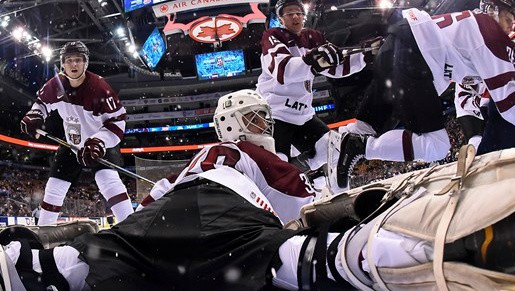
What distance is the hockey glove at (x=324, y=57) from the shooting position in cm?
307

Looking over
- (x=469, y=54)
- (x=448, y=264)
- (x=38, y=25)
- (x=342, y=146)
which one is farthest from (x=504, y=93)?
(x=38, y=25)

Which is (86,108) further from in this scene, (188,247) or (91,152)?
(188,247)

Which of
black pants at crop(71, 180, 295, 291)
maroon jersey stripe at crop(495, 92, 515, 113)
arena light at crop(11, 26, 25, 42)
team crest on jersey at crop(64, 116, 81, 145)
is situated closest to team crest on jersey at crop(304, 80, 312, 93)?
maroon jersey stripe at crop(495, 92, 515, 113)

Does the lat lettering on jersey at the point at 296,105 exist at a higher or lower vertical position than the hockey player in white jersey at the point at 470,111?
higher

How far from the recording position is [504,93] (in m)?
2.53

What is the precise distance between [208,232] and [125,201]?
2.70 metres

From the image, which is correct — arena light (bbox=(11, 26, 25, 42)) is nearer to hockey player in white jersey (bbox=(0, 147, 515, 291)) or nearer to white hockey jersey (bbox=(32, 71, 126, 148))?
white hockey jersey (bbox=(32, 71, 126, 148))

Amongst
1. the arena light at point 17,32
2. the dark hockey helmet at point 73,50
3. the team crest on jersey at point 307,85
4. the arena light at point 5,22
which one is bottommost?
the team crest on jersey at point 307,85

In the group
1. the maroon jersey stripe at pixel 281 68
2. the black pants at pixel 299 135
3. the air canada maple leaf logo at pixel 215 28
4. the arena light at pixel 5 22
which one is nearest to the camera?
the maroon jersey stripe at pixel 281 68

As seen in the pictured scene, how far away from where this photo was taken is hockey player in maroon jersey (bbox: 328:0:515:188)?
257 centimetres

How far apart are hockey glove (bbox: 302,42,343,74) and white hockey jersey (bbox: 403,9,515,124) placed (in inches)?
18.7

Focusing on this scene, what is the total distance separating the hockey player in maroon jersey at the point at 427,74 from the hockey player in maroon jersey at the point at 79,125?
1.76 m

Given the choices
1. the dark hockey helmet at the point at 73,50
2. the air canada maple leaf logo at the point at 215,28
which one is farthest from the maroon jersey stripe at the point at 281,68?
the air canada maple leaf logo at the point at 215,28

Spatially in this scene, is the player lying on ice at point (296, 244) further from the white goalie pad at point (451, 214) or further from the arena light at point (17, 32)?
the arena light at point (17, 32)
